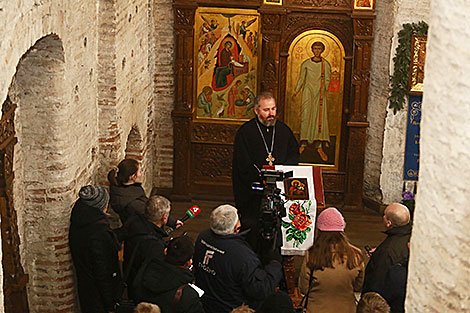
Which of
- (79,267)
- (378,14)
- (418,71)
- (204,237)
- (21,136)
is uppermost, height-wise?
(378,14)

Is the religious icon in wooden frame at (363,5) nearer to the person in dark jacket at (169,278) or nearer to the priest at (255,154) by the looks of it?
the priest at (255,154)

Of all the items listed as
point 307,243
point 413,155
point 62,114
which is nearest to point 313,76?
point 413,155

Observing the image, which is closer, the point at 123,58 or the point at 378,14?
the point at 123,58

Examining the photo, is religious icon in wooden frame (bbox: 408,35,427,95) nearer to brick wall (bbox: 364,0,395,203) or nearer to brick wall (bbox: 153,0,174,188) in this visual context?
brick wall (bbox: 364,0,395,203)

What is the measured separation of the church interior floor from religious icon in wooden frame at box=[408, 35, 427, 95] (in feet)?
5.60

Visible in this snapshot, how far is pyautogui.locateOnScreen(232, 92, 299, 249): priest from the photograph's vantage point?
27.7 ft

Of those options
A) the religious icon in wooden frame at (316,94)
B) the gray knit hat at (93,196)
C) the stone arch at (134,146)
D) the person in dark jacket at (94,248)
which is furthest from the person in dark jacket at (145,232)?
the religious icon in wooden frame at (316,94)

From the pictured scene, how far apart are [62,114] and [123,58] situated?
78.4 inches

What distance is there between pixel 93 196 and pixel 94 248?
424 mm

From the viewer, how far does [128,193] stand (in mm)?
7320

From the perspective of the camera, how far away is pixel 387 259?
6051mm

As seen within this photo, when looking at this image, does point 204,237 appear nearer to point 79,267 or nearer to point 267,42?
point 79,267

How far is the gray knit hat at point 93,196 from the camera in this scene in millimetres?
6574

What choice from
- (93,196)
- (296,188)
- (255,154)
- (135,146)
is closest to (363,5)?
(255,154)
